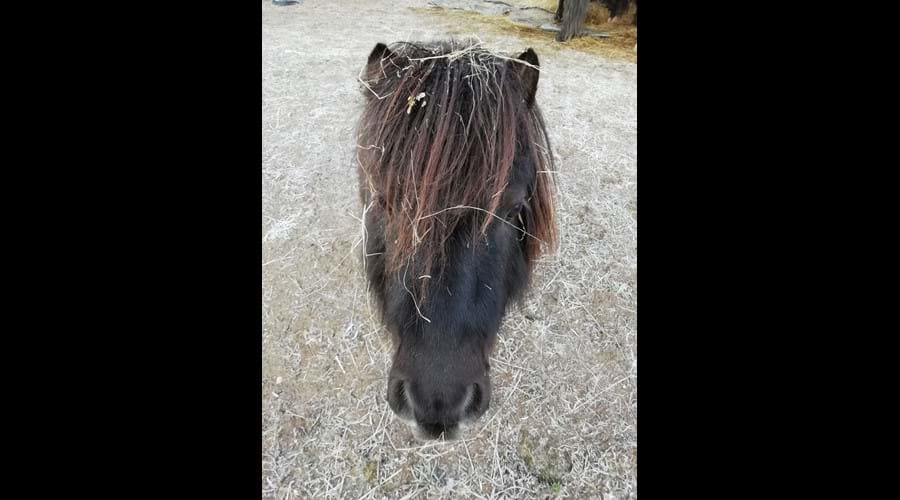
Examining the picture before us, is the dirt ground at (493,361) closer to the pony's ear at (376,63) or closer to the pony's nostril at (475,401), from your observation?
the pony's ear at (376,63)

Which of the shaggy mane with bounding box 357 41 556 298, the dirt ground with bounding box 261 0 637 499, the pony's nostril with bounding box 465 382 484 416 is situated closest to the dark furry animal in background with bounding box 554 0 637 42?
the dirt ground with bounding box 261 0 637 499

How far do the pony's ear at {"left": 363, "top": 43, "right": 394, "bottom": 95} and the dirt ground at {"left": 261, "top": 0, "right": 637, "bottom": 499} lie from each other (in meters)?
0.59

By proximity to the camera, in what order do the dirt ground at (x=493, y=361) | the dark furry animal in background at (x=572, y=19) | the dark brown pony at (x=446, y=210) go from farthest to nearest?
the dark furry animal in background at (x=572, y=19)
the dirt ground at (x=493, y=361)
the dark brown pony at (x=446, y=210)

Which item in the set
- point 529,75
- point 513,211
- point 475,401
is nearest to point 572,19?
A: point 529,75

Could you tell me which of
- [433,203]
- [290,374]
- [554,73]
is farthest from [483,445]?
[554,73]

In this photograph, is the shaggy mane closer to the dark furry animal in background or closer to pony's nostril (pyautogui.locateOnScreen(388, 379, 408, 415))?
pony's nostril (pyautogui.locateOnScreen(388, 379, 408, 415))

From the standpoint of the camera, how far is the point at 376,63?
2.28m

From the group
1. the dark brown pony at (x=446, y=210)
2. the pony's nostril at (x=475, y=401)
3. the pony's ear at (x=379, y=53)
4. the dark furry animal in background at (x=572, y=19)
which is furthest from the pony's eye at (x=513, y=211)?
the dark furry animal in background at (x=572, y=19)

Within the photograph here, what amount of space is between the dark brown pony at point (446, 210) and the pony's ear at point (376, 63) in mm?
137

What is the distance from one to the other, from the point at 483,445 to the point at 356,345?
1356 millimetres

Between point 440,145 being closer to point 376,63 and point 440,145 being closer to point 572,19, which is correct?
point 376,63

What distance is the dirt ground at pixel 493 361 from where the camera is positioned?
2.63 meters

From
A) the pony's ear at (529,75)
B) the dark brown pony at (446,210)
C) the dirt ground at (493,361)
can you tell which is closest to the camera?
the dark brown pony at (446,210)

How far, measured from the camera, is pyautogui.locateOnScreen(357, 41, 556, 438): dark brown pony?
69.2 inches
